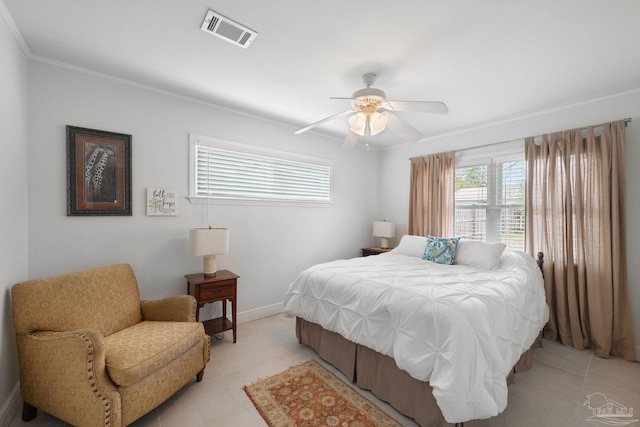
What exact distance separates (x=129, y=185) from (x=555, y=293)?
14.8ft

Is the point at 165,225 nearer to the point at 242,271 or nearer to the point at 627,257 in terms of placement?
the point at 242,271

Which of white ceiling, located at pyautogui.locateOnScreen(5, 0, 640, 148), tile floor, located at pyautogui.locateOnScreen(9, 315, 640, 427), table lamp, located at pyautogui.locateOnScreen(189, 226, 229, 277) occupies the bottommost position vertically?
tile floor, located at pyautogui.locateOnScreen(9, 315, 640, 427)

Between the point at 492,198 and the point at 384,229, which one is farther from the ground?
the point at 492,198

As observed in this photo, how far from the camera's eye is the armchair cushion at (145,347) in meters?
1.55

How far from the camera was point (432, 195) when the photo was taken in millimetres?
4027

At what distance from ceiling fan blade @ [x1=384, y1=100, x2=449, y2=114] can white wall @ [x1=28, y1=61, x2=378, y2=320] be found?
6.18 ft

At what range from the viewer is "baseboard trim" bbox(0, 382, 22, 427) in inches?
65.4

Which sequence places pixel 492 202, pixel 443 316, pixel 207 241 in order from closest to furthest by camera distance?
pixel 443 316 → pixel 207 241 → pixel 492 202

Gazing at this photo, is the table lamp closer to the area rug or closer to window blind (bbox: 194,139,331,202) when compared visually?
window blind (bbox: 194,139,331,202)

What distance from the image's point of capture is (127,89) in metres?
2.57

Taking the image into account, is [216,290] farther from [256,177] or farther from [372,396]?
[372,396]

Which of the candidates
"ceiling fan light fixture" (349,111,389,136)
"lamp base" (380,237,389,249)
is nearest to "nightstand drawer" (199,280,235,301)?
"ceiling fan light fixture" (349,111,389,136)

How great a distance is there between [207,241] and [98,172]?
3.60 ft

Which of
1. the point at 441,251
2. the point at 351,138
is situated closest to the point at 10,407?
the point at 351,138
